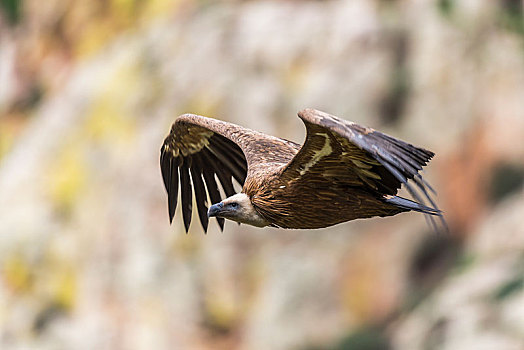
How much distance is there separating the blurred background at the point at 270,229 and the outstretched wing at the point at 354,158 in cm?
902

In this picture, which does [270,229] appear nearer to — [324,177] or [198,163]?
[198,163]

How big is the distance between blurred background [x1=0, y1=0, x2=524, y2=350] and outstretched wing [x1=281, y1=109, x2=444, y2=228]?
902 centimetres

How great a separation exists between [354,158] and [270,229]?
11.3 metres

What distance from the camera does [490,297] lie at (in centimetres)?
1530

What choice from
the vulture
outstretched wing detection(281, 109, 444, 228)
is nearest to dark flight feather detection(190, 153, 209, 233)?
the vulture

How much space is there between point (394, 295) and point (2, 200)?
8773 millimetres

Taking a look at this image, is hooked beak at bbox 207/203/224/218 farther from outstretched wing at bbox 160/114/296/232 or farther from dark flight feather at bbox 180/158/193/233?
dark flight feather at bbox 180/158/193/233

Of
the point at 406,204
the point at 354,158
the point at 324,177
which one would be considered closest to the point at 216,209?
the point at 324,177

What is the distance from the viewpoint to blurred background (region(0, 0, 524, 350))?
1722cm

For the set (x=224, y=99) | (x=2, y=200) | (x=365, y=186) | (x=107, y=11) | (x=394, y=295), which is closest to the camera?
(x=365, y=186)

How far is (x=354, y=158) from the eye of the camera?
6688mm

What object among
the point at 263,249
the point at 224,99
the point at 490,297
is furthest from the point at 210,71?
the point at 490,297

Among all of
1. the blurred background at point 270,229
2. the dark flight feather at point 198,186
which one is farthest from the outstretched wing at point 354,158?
the blurred background at point 270,229

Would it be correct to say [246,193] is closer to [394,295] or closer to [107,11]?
[394,295]
